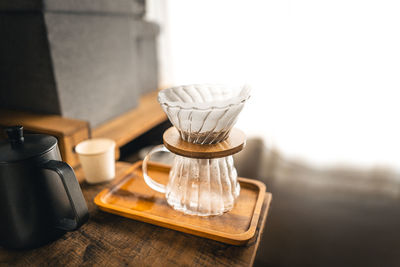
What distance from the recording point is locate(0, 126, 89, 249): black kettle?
52 cm

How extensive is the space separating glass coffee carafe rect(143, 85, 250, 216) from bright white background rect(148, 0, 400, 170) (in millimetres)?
653

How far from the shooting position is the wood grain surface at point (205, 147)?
0.57 metres

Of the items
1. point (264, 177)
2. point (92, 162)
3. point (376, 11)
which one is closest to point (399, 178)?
point (264, 177)

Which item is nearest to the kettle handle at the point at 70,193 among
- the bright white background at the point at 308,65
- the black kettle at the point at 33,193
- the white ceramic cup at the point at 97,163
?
the black kettle at the point at 33,193

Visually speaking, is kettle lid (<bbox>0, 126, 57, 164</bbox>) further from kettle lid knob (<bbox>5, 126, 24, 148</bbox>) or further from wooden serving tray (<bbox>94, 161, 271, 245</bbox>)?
Answer: wooden serving tray (<bbox>94, 161, 271, 245</bbox>)

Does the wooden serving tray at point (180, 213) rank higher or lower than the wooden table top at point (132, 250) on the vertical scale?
higher

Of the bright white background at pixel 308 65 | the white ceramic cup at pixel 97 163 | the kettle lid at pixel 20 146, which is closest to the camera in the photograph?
the kettle lid at pixel 20 146

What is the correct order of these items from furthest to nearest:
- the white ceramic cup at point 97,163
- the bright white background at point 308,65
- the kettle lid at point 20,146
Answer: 1. the bright white background at point 308,65
2. the white ceramic cup at point 97,163
3. the kettle lid at point 20,146

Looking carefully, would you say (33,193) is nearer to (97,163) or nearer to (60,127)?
(97,163)

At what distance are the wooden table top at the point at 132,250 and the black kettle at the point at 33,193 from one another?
1.2 inches

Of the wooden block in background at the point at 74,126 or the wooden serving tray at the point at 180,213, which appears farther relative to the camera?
the wooden block in background at the point at 74,126

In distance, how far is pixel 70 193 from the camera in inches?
21.1

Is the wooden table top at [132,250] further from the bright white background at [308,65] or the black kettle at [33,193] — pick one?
the bright white background at [308,65]

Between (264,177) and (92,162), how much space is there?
2.99ft
